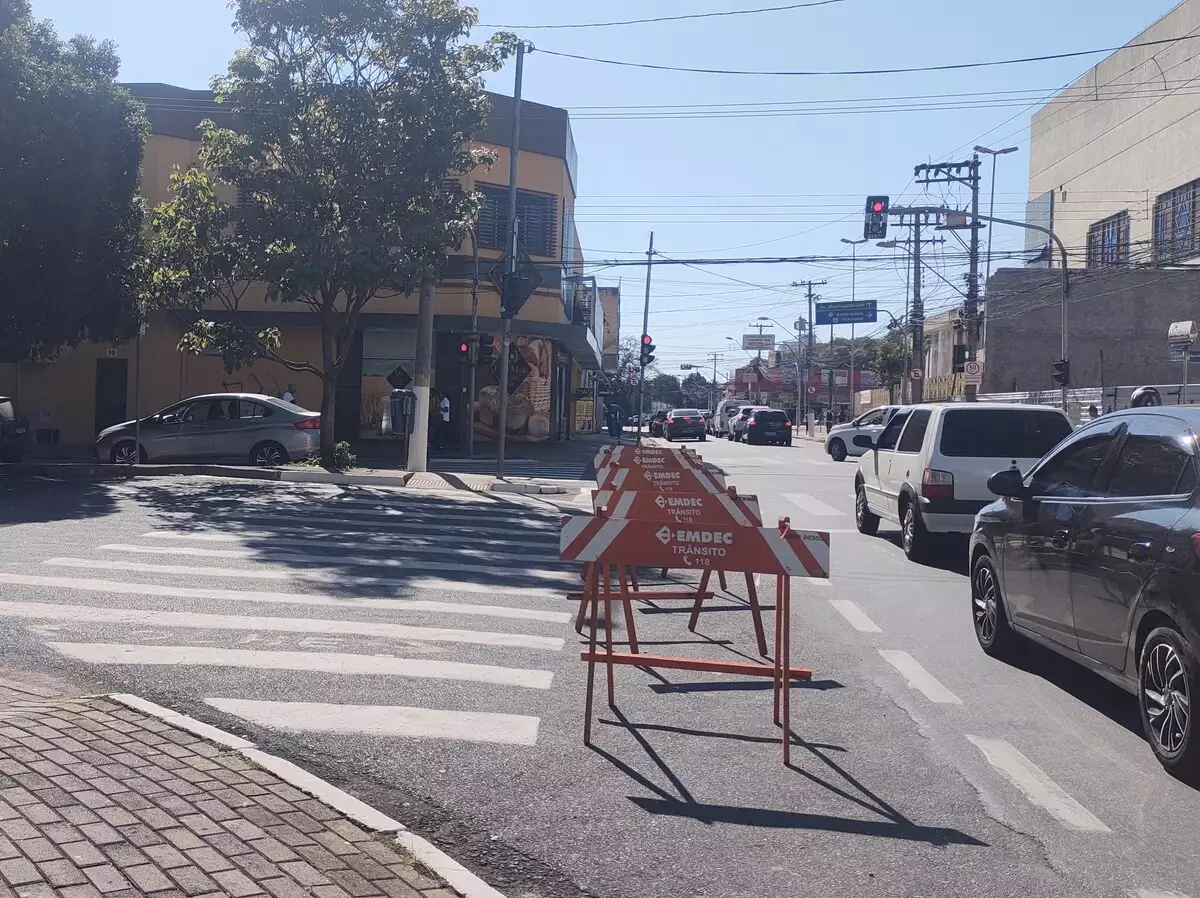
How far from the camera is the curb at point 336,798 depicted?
421 centimetres

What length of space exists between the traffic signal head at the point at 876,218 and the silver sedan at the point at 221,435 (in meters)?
14.4

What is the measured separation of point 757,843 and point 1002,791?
55.5 inches

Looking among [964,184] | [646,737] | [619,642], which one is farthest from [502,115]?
[646,737]

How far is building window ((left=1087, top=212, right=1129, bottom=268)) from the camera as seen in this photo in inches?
2132

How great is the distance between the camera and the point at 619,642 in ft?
27.9

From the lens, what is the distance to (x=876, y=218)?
29422 millimetres

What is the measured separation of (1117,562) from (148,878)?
4.85 m

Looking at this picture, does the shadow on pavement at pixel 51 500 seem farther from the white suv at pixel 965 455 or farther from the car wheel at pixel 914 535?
the white suv at pixel 965 455

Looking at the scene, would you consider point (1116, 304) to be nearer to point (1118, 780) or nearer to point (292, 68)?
point (292, 68)

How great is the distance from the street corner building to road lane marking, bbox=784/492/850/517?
11.9m

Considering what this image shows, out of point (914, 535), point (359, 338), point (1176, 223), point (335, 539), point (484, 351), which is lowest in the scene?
point (335, 539)

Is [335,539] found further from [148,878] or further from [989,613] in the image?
[148,878]

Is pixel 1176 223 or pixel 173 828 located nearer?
pixel 173 828

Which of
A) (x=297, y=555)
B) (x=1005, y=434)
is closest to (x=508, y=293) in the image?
(x=297, y=555)
